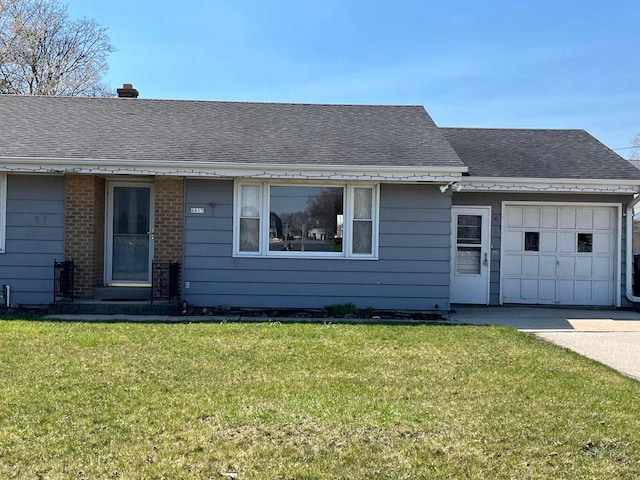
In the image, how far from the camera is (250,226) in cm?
1056

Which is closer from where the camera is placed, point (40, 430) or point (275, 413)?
→ point (40, 430)

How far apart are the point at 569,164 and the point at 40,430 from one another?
10971mm

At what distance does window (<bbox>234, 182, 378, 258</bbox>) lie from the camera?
414 inches

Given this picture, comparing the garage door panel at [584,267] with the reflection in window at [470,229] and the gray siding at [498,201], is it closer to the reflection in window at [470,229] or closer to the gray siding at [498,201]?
the gray siding at [498,201]

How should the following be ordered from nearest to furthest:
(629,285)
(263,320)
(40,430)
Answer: (40,430) → (263,320) → (629,285)

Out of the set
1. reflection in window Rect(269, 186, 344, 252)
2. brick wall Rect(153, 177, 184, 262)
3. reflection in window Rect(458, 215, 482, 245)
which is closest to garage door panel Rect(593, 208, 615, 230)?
reflection in window Rect(458, 215, 482, 245)

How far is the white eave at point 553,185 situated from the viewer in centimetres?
1118

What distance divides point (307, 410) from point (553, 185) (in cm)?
830

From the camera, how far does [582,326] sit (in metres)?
9.55

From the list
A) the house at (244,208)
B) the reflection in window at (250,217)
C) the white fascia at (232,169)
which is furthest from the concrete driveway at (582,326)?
the reflection in window at (250,217)

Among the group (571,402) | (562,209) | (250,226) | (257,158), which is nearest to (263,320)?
(250,226)

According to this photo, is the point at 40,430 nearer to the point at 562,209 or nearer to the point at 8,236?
the point at 8,236

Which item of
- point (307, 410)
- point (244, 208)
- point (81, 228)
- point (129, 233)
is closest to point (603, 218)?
Result: point (244, 208)

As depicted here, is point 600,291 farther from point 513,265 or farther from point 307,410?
point 307,410
